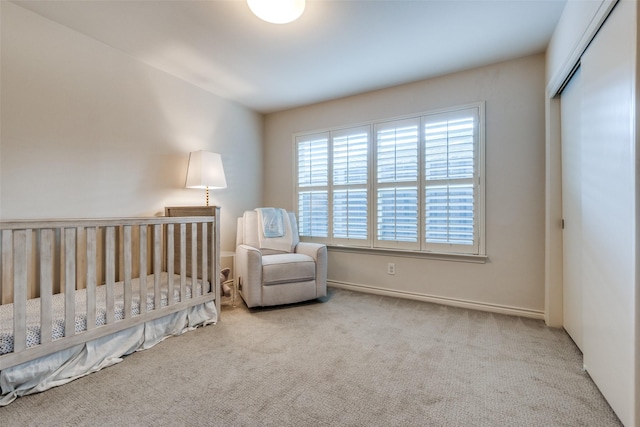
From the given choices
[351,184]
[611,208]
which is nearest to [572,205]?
[611,208]

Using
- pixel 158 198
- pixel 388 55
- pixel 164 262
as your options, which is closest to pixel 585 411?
pixel 388 55

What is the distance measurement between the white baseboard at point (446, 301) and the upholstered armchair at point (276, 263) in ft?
1.85

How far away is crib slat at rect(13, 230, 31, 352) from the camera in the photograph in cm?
134

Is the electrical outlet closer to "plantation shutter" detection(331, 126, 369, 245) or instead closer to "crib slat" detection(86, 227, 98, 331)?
"plantation shutter" detection(331, 126, 369, 245)

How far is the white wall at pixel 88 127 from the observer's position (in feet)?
6.10

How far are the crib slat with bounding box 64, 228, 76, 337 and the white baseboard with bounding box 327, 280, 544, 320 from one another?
2.42 m

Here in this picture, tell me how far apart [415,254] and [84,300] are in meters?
2.73

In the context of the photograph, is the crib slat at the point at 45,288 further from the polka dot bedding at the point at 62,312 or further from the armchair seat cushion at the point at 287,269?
the armchair seat cushion at the point at 287,269

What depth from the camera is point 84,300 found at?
5.92 feet

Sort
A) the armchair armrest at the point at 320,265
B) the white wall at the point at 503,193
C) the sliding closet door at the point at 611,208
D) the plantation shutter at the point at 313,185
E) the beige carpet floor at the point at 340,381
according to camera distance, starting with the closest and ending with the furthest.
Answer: the sliding closet door at the point at 611,208 < the beige carpet floor at the point at 340,381 < the white wall at the point at 503,193 < the armchair armrest at the point at 320,265 < the plantation shutter at the point at 313,185

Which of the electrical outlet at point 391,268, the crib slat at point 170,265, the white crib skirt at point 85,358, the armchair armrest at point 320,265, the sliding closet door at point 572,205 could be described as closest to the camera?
the white crib skirt at point 85,358

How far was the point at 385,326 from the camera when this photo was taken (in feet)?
7.38

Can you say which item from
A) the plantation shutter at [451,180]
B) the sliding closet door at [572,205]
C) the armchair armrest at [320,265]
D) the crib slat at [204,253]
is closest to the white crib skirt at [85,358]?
the crib slat at [204,253]

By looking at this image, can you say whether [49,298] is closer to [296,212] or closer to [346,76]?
[296,212]
